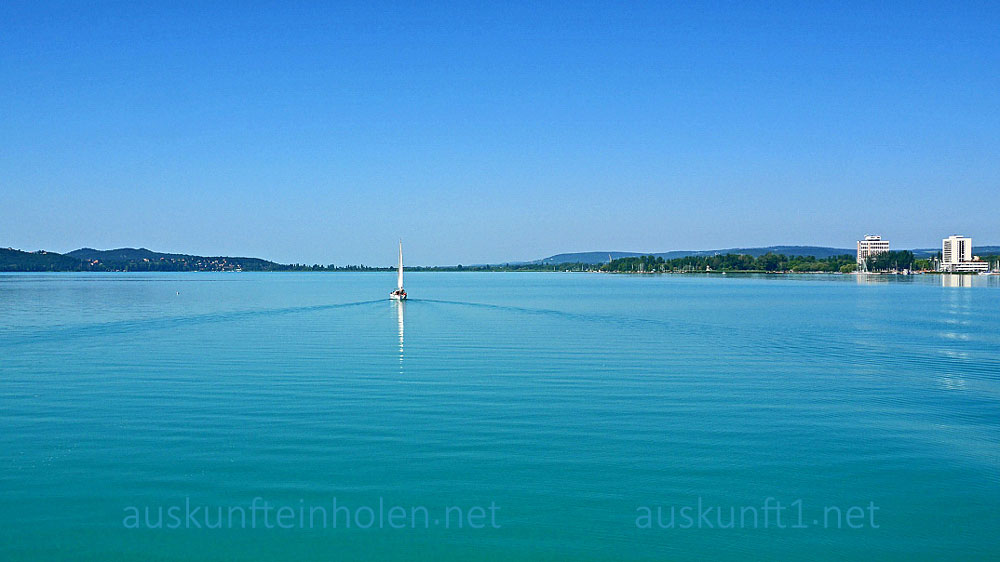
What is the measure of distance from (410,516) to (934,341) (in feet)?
107

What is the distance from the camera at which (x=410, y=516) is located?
33.4 ft

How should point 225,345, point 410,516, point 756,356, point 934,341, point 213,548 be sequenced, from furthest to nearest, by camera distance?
point 934,341
point 225,345
point 756,356
point 410,516
point 213,548

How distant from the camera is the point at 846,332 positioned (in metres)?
38.2

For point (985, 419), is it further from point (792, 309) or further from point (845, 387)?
point (792, 309)

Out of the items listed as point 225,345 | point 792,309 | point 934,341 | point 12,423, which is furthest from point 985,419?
point 792,309

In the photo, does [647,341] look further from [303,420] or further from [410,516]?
[410,516]

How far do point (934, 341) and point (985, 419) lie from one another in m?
19.7

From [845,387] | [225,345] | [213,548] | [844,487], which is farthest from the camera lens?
[225,345]

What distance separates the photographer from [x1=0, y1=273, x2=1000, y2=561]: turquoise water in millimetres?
9484

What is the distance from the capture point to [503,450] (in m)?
13.4

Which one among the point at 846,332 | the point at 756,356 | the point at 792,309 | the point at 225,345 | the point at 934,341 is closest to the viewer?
the point at 756,356

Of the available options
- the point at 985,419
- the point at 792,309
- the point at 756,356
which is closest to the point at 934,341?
the point at 756,356

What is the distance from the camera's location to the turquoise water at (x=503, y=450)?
31.1ft

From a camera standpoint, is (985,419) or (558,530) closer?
(558,530)
